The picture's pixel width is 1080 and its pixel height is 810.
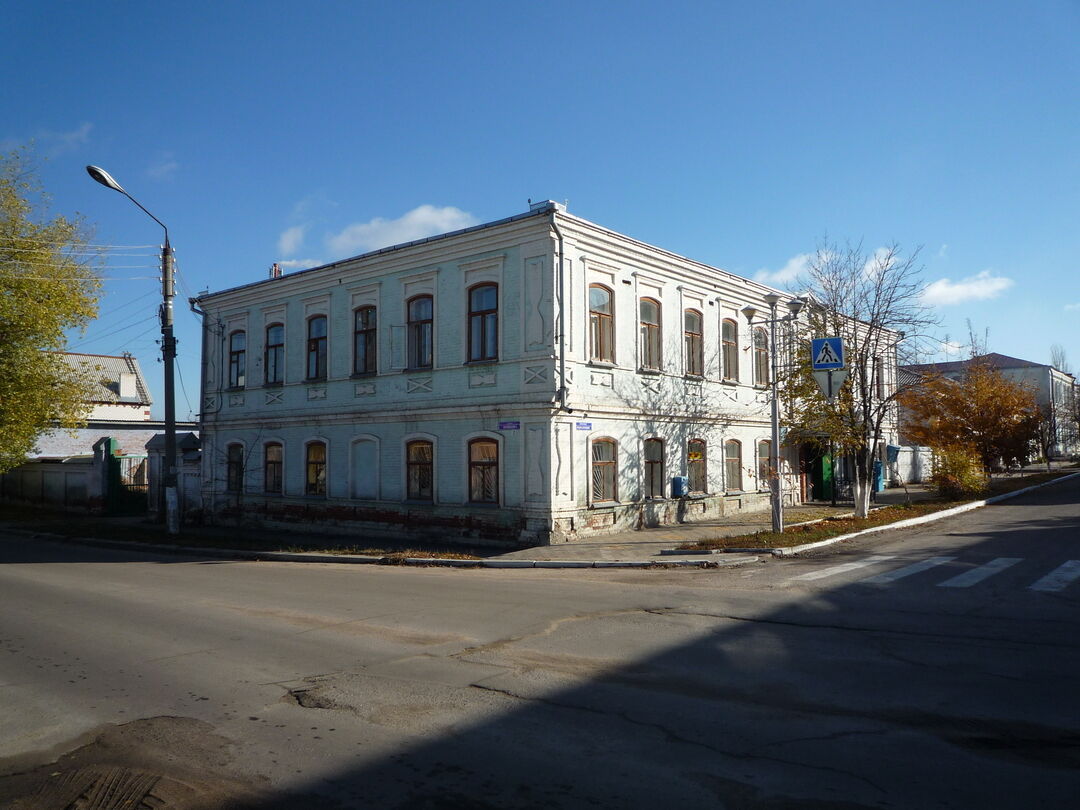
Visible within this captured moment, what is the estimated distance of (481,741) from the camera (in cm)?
531

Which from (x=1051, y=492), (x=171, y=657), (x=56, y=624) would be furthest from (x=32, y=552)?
(x=1051, y=492)

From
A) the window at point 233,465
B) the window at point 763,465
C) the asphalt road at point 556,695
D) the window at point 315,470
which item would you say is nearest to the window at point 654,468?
the window at point 763,465

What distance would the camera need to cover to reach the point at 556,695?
6328mm

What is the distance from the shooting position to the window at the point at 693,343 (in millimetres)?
22406

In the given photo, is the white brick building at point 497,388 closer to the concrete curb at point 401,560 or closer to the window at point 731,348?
the window at point 731,348

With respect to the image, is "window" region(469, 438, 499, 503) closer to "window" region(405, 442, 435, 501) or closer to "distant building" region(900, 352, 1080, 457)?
"window" region(405, 442, 435, 501)

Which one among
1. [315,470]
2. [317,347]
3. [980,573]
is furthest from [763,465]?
[317,347]

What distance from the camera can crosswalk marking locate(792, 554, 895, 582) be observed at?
1223 cm

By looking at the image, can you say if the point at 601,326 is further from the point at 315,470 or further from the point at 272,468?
the point at 272,468

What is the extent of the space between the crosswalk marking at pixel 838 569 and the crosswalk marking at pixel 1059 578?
104 inches

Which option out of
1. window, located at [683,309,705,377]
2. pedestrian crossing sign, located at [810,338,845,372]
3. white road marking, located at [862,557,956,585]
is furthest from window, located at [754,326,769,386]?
white road marking, located at [862,557,956,585]

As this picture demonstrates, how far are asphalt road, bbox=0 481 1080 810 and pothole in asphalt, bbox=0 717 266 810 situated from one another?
2cm

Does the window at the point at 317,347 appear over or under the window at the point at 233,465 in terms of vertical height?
over

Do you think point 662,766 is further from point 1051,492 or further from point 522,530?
point 1051,492
